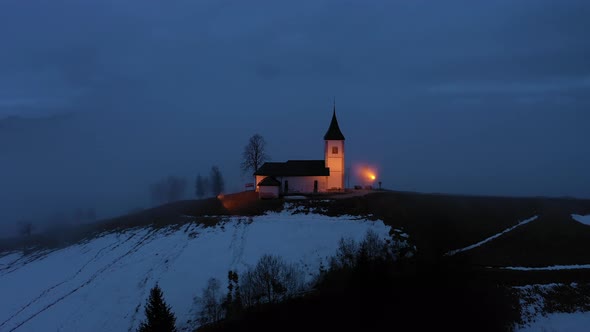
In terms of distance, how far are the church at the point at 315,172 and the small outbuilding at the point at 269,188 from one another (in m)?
1.69

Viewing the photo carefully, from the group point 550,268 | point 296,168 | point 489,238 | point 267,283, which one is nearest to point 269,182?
point 296,168

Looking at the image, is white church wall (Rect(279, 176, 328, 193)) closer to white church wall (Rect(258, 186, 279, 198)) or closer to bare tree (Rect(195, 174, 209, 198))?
white church wall (Rect(258, 186, 279, 198))

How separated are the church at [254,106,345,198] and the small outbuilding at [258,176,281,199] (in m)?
1.69

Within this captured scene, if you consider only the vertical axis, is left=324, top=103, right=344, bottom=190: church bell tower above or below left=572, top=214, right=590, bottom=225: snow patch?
above

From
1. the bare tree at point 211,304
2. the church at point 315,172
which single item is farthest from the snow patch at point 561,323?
the church at point 315,172

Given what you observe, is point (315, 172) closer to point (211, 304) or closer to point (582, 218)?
point (211, 304)

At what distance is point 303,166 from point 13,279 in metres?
43.3

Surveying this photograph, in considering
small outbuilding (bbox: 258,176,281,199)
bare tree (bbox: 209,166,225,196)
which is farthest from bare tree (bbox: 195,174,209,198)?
small outbuilding (bbox: 258,176,281,199)

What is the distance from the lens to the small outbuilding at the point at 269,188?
2346 inches

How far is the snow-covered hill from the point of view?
39.1 metres

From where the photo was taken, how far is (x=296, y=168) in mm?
64625

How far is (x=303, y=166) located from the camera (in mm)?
65250

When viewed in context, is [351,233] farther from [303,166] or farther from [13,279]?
[13,279]

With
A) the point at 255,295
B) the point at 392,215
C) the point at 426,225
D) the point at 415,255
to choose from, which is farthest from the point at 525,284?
the point at 255,295
